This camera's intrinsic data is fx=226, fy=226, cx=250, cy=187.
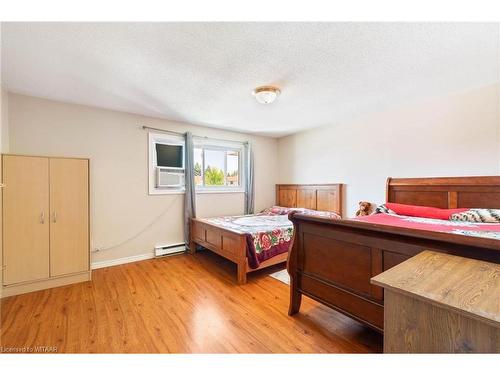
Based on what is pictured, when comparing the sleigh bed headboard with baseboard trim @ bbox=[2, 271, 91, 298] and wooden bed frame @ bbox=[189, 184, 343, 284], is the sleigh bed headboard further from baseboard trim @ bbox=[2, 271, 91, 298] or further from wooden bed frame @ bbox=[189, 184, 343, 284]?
baseboard trim @ bbox=[2, 271, 91, 298]

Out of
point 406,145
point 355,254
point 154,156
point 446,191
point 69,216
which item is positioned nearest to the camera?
point 355,254

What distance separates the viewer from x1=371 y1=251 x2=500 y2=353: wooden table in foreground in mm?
696

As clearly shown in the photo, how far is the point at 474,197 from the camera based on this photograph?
2584 mm

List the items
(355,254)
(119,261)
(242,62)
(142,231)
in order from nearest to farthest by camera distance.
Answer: (355,254) → (242,62) → (119,261) → (142,231)

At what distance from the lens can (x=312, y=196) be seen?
14.1 ft

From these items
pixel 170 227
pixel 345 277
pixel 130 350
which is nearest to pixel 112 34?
pixel 130 350

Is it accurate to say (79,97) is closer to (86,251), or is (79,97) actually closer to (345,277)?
(86,251)

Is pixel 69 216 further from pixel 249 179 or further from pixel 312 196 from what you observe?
pixel 312 196

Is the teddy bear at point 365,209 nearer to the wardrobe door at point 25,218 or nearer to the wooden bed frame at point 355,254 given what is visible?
the wooden bed frame at point 355,254

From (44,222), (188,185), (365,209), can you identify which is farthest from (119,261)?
(365,209)

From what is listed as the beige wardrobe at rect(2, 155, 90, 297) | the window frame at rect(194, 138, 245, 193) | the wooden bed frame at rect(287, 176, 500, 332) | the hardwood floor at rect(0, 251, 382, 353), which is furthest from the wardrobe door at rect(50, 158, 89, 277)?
the wooden bed frame at rect(287, 176, 500, 332)

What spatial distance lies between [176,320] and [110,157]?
2.46 m
